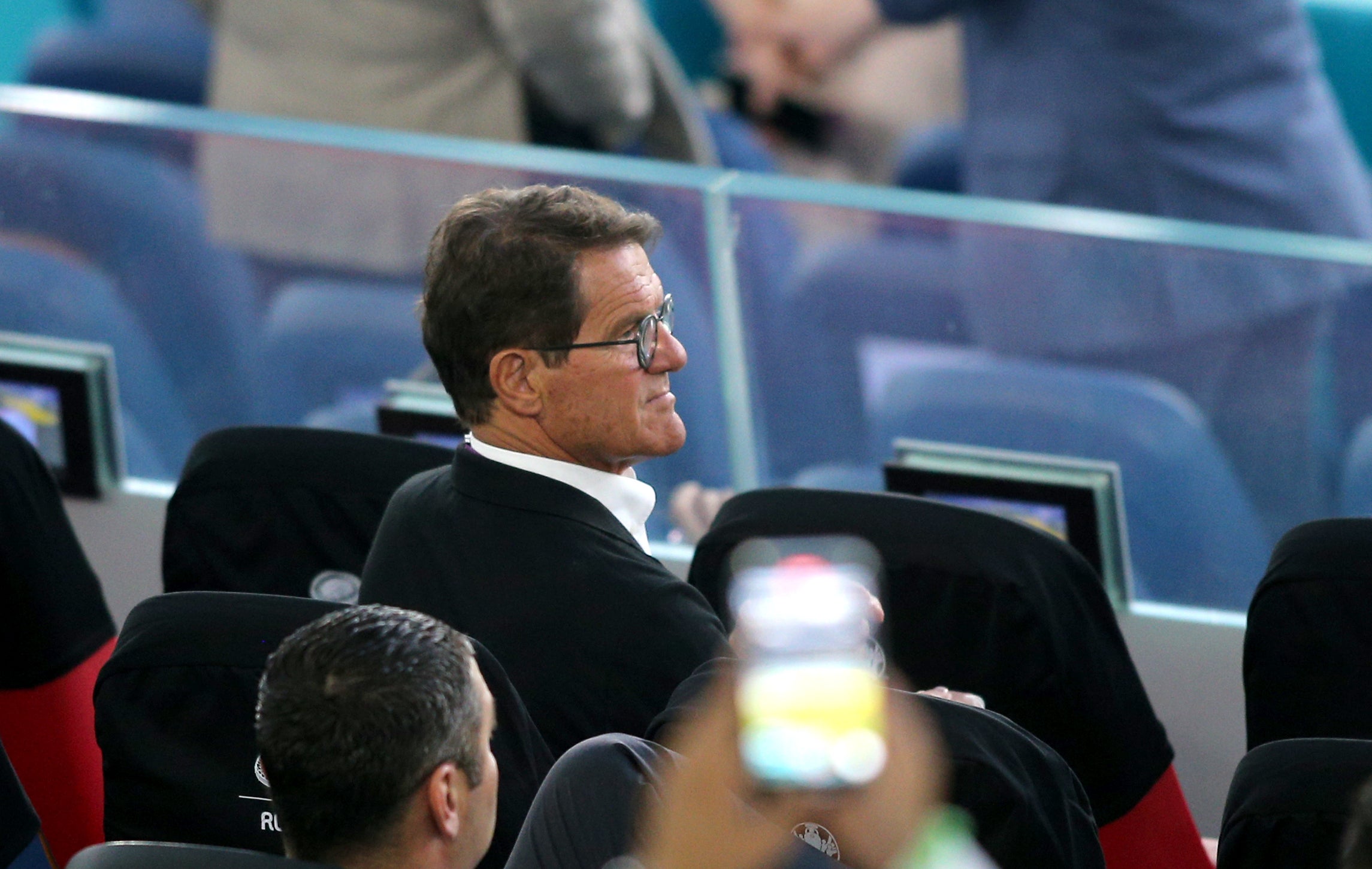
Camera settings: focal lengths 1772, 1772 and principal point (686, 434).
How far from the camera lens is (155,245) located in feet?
9.32

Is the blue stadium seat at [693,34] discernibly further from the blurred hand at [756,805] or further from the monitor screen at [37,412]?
the blurred hand at [756,805]

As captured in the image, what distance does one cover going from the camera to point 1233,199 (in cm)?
332

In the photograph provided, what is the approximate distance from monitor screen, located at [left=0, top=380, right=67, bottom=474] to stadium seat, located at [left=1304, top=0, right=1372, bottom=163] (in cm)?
393

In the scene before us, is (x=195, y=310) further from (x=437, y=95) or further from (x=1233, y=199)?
(x=1233, y=199)

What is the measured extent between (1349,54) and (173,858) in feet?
16.2

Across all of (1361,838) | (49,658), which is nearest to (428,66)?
(49,658)

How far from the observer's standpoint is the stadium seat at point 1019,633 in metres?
1.64

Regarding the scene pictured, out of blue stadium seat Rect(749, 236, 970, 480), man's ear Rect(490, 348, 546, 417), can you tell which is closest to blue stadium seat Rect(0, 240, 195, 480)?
blue stadium seat Rect(749, 236, 970, 480)

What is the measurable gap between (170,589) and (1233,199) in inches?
85.1

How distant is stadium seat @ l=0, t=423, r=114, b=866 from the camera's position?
6.30 ft

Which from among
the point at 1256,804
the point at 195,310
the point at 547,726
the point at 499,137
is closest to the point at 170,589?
the point at 547,726

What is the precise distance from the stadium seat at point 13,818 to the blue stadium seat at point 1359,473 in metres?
1.67

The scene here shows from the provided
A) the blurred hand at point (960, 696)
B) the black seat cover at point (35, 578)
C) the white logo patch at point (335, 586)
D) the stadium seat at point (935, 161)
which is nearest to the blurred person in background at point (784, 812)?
the blurred hand at point (960, 696)

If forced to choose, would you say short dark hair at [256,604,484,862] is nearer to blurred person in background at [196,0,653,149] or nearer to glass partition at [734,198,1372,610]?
glass partition at [734,198,1372,610]
